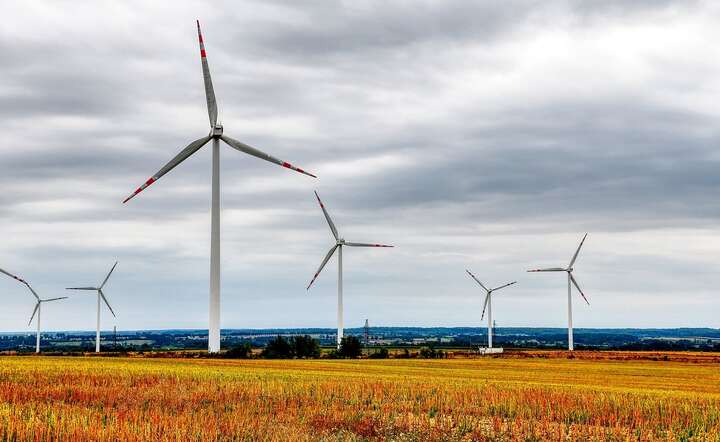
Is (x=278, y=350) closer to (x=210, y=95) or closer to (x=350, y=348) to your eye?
(x=350, y=348)

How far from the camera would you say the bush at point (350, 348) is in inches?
4993

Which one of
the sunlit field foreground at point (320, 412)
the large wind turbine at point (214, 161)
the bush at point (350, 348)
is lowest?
the bush at point (350, 348)

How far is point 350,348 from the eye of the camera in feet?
420

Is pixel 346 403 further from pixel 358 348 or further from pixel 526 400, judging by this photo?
pixel 358 348

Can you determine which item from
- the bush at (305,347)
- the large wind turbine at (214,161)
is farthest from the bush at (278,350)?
the large wind turbine at (214,161)

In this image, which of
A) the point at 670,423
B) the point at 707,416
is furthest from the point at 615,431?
the point at 707,416

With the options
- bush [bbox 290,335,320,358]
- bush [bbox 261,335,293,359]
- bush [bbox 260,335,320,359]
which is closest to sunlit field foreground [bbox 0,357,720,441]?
bush [bbox 261,335,293,359]

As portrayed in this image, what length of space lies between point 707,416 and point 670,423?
3.01 meters

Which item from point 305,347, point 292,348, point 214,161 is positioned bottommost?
point 292,348

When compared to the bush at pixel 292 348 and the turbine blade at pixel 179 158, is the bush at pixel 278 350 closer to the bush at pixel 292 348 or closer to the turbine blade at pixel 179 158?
the bush at pixel 292 348

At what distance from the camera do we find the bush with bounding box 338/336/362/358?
12681cm

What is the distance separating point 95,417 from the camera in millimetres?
25750

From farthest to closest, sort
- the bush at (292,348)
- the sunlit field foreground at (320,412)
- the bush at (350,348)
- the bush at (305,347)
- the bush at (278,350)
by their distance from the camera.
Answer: the bush at (350,348)
the bush at (305,347)
the bush at (292,348)
the bush at (278,350)
the sunlit field foreground at (320,412)

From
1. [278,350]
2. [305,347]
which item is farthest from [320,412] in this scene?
[305,347]
